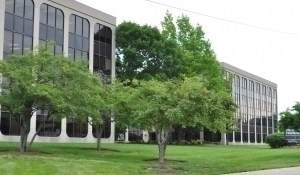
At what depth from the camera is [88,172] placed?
18.3 m

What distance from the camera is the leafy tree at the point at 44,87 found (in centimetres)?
2377

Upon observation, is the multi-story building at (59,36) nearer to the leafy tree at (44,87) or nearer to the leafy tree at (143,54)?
the leafy tree at (143,54)

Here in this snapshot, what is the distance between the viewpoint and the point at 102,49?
50250mm

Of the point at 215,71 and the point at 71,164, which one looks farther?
the point at 215,71

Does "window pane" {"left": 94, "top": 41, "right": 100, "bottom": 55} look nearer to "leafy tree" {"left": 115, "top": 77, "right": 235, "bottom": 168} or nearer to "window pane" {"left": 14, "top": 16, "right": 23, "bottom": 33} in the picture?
"window pane" {"left": 14, "top": 16, "right": 23, "bottom": 33}

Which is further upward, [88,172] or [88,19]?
[88,19]

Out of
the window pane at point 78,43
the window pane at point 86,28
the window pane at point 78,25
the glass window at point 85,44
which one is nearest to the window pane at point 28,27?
the window pane at point 78,43

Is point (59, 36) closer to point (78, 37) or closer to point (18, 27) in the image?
point (78, 37)

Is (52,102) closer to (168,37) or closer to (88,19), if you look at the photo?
(88,19)

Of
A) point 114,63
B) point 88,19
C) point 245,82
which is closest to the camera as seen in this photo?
point 88,19

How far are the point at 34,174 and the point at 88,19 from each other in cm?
3255

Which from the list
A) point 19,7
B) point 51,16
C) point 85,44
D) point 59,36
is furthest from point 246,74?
point 19,7

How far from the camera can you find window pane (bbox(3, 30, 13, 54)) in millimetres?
37875

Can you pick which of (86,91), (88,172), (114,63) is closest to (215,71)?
(114,63)
